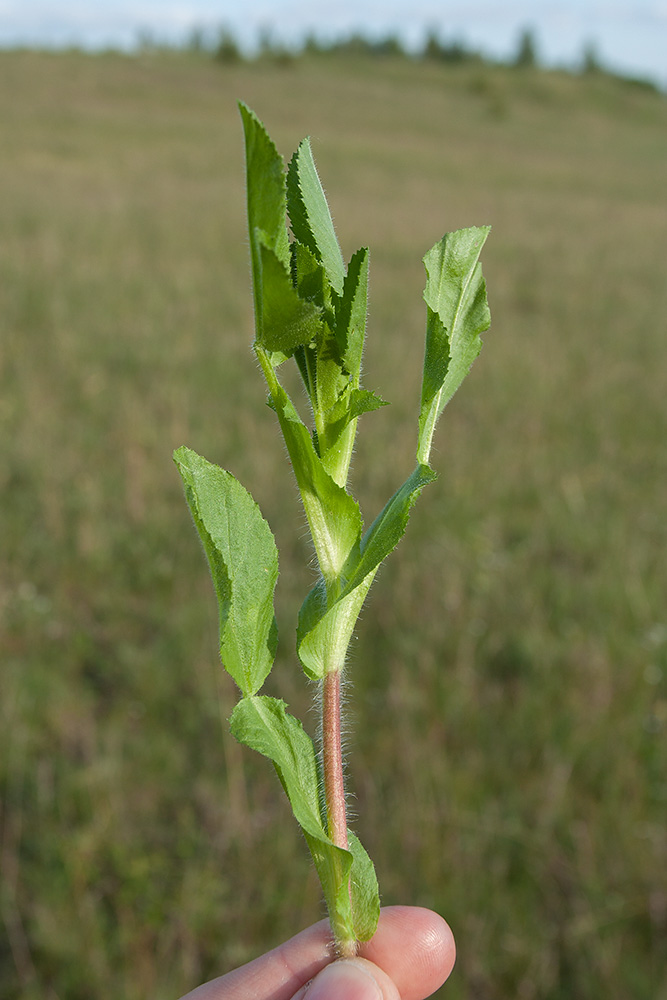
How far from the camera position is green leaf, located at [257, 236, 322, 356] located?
55 cm

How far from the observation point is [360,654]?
2979 mm

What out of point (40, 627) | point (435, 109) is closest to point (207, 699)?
point (40, 627)

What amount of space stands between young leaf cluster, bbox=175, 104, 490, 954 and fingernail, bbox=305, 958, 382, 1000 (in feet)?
0.49

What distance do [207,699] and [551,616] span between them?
1.43 meters

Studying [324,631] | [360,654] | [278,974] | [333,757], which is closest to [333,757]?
[333,757]

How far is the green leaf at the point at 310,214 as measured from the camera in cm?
61

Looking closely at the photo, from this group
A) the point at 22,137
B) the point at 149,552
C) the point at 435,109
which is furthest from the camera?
the point at 435,109

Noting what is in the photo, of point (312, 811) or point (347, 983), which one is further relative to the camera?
point (347, 983)

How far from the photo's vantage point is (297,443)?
0.65 meters

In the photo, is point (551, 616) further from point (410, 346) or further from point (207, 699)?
point (410, 346)

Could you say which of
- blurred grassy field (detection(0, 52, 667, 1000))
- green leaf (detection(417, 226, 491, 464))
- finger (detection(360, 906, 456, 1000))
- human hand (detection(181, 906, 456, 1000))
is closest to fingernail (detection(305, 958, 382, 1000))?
human hand (detection(181, 906, 456, 1000))

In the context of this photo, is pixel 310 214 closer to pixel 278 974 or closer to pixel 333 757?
pixel 333 757

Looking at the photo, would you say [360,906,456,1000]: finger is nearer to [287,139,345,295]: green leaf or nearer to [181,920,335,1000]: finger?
[181,920,335,1000]: finger

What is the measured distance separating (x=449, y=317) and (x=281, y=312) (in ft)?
0.69
